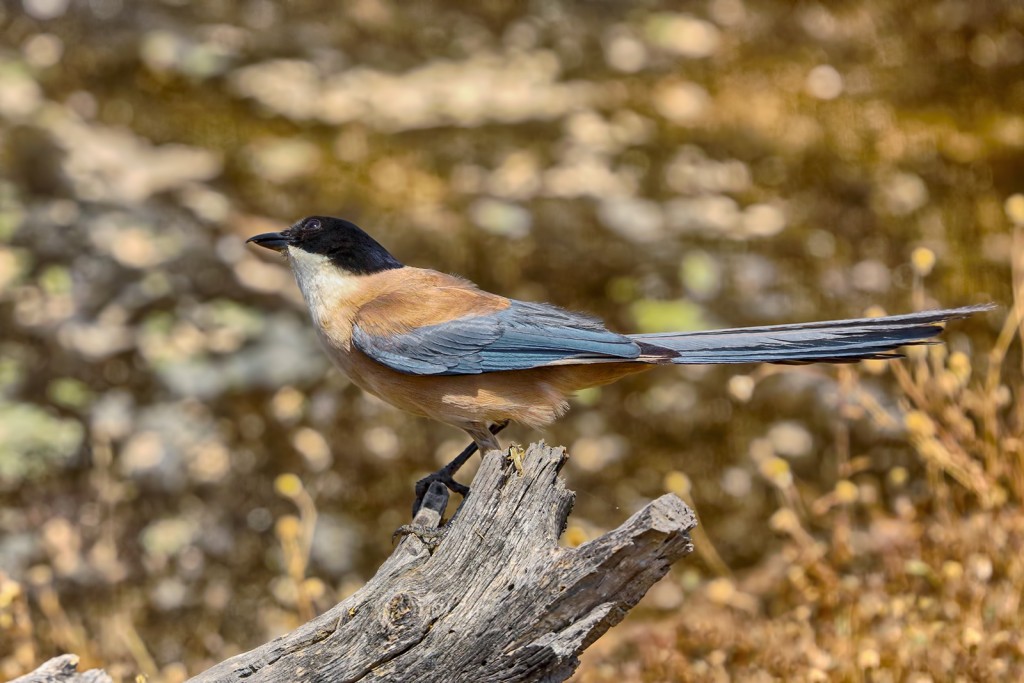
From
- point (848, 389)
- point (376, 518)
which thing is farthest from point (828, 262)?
point (376, 518)

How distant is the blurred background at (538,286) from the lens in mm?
4684

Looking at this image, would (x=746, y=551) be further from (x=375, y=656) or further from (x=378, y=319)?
(x=375, y=656)

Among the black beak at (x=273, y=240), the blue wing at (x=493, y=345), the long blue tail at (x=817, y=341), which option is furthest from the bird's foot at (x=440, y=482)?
the black beak at (x=273, y=240)

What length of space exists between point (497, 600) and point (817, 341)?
48.6 inches

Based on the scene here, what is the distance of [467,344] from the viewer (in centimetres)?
382

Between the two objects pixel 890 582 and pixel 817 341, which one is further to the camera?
pixel 890 582

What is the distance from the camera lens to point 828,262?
20.1ft

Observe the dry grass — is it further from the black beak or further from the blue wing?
the black beak

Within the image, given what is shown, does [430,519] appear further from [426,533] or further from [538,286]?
[538,286]

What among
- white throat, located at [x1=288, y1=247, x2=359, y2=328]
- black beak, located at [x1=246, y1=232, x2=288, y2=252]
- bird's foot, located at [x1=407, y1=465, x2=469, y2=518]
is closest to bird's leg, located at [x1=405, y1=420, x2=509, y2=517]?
bird's foot, located at [x1=407, y1=465, x2=469, y2=518]

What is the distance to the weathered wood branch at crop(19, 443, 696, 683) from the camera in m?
2.92

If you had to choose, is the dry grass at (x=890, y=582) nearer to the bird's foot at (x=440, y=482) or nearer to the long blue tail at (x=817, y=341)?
the long blue tail at (x=817, y=341)

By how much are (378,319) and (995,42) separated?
4824 millimetres

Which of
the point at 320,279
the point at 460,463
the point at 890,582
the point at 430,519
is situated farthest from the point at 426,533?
the point at 890,582
